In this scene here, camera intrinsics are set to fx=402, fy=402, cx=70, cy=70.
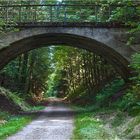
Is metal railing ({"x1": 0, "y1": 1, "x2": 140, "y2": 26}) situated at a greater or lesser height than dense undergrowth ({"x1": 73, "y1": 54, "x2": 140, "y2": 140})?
greater

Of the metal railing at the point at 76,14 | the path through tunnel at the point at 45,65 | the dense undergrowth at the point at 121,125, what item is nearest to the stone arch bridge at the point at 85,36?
the metal railing at the point at 76,14

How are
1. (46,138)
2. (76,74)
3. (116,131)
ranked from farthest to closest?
(76,74) < (116,131) < (46,138)

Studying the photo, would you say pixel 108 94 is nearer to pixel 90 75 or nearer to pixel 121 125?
pixel 121 125

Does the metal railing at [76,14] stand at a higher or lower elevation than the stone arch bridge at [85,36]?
higher

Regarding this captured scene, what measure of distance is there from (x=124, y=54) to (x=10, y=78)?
2000cm

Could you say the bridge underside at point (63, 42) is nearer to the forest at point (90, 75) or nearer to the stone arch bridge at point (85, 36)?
the stone arch bridge at point (85, 36)

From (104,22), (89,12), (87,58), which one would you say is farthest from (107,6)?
(87,58)

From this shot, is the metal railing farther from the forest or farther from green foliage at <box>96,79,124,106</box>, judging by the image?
green foliage at <box>96,79,124,106</box>

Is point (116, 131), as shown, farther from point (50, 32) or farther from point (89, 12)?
point (89, 12)

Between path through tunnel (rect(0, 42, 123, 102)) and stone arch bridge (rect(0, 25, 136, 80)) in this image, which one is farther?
path through tunnel (rect(0, 42, 123, 102))

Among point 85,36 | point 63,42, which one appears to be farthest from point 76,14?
point 85,36

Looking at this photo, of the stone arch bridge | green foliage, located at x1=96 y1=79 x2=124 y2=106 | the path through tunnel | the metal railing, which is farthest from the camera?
the path through tunnel

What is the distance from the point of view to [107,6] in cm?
2527

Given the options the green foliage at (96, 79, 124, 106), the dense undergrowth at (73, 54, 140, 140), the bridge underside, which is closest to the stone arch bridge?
the bridge underside
